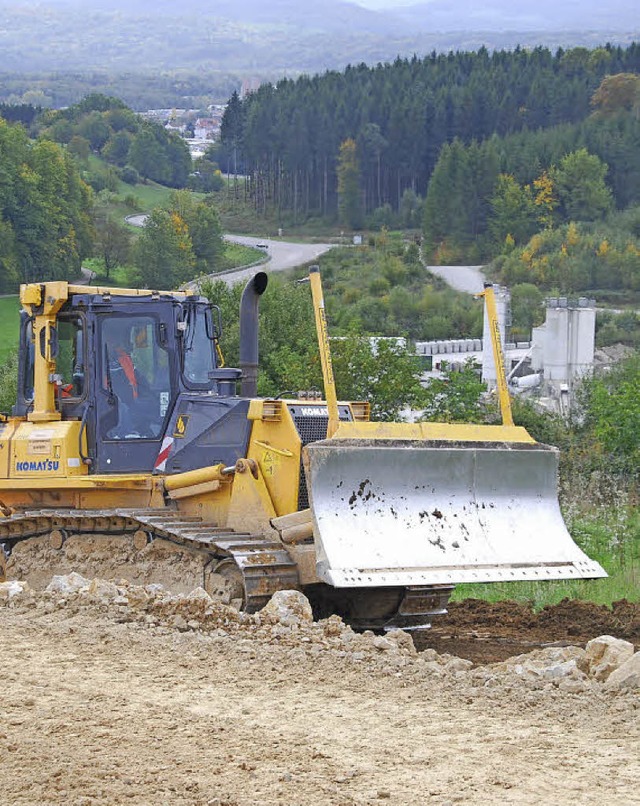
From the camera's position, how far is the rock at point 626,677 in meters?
8.67

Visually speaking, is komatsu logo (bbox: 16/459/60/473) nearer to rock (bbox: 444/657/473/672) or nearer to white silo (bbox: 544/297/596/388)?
rock (bbox: 444/657/473/672)

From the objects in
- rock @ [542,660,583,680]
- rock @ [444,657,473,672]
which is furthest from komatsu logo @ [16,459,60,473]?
rock @ [542,660,583,680]

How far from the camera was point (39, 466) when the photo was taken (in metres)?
13.9

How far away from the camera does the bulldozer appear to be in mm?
11367

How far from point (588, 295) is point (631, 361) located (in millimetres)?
44901

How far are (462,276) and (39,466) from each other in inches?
3127

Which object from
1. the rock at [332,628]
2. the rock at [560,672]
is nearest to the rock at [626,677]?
the rock at [560,672]

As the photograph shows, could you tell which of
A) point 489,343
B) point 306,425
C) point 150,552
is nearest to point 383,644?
point 306,425

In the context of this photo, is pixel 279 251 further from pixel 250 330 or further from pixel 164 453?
pixel 164 453

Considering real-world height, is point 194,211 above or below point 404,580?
below

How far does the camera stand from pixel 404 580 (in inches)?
429

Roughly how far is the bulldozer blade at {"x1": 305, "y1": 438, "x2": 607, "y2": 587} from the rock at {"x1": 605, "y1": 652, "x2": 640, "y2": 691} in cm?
232

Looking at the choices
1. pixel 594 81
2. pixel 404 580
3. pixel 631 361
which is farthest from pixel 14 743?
pixel 594 81

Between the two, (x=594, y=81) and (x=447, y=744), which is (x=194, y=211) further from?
(x=447, y=744)
